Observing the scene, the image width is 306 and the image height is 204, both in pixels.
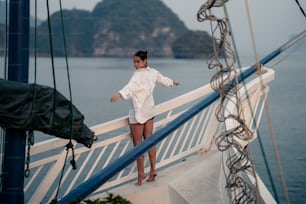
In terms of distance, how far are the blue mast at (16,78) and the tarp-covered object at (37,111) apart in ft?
0.29

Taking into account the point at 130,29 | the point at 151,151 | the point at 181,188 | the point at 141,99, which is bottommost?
the point at 181,188

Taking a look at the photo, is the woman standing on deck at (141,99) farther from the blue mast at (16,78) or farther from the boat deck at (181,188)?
the blue mast at (16,78)

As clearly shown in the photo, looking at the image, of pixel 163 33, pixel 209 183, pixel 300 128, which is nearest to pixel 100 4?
pixel 163 33

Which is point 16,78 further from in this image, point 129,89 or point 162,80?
point 162,80

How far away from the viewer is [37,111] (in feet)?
8.54

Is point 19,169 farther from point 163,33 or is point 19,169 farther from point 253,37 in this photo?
point 163,33

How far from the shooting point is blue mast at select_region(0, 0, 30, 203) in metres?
2.58

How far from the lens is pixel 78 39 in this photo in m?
60.9

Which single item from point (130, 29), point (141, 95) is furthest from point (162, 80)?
point (130, 29)

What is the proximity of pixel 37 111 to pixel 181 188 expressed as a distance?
1.35 meters

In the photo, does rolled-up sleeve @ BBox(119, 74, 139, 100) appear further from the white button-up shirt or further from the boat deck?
the boat deck

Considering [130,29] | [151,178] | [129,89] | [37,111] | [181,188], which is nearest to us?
[37,111]

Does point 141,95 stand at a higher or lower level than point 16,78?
lower

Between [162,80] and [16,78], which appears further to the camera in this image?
[162,80]
